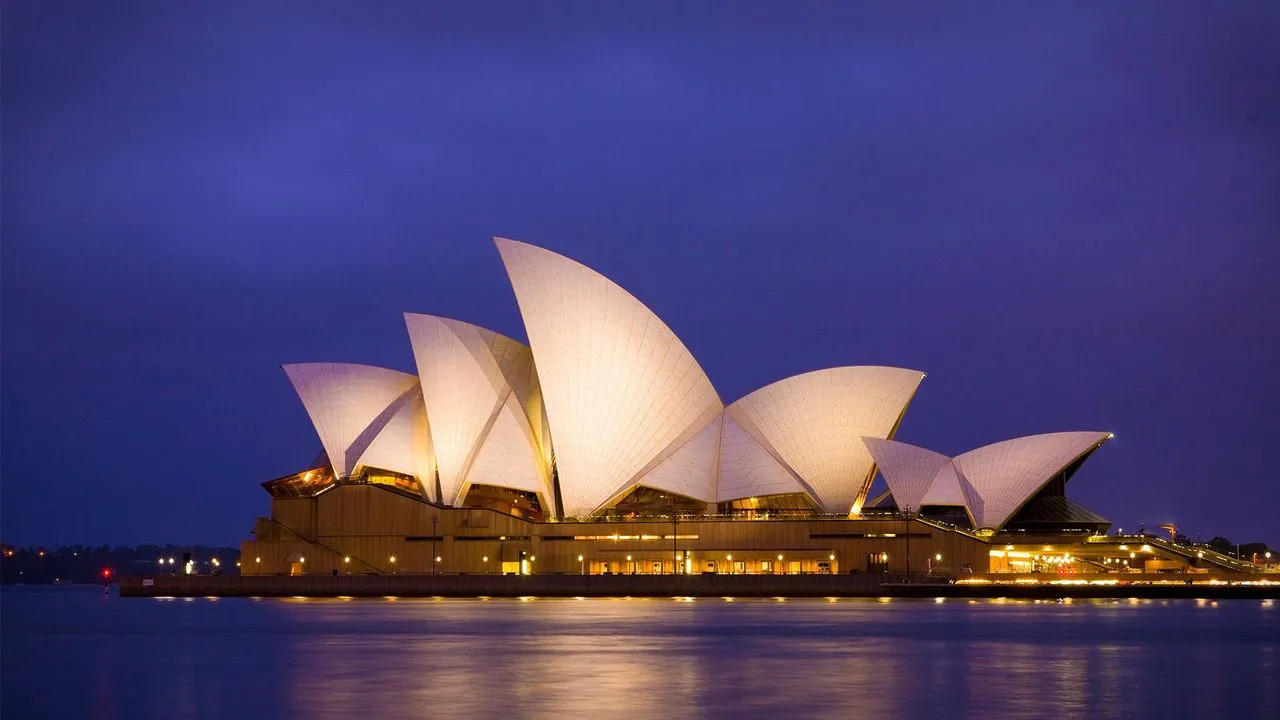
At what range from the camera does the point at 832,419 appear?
74.8m

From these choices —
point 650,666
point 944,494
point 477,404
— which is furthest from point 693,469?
point 650,666

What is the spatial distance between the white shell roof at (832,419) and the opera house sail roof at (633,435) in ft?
0.23

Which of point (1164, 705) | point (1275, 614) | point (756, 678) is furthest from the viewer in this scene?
point (1275, 614)

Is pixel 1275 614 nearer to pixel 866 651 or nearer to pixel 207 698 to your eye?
pixel 866 651

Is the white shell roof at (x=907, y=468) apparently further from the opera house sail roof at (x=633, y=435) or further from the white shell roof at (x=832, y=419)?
the white shell roof at (x=832, y=419)

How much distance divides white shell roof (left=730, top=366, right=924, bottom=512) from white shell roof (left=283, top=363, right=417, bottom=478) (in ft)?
63.1

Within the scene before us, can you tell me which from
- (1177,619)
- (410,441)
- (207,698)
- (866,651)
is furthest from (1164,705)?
(410,441)

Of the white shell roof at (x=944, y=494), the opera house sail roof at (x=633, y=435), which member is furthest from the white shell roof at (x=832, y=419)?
the white shell roof at (x=944, y=494)

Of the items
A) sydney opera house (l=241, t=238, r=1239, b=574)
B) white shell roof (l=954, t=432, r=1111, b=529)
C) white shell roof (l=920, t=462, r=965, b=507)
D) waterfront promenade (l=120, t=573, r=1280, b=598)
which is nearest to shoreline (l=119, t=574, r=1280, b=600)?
waterfront promenade (l=120, t=573, r=1280, b=598)

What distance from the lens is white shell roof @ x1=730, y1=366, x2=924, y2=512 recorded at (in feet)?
245

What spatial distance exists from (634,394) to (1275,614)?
30.3m

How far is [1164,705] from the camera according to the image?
24234mm

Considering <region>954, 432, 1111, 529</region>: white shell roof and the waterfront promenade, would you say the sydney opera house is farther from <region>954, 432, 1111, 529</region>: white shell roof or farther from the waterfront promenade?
the waterfront promenade

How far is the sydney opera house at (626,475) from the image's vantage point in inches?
2906
